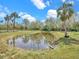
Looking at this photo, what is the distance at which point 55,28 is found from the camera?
12075 cm

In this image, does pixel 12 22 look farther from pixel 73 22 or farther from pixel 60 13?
pixel 60 13

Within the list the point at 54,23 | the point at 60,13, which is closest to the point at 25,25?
the point at 54,23

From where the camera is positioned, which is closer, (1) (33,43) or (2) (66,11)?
(1) (33,43)

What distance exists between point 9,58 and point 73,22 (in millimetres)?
103696

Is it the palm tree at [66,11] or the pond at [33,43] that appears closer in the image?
the pond at [33,43]

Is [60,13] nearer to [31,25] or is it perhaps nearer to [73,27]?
[73,27]

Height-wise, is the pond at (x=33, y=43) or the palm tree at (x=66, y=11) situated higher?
the palm tree at (x=66, y=11)

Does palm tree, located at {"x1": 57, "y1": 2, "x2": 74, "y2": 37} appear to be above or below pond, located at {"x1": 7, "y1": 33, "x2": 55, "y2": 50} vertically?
above

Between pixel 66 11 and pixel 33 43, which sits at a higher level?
pixel 66 11

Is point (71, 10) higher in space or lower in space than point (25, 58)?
higher

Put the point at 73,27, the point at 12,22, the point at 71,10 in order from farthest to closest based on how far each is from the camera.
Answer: the point at 12,22, the point at 73,27, the point at 71,10

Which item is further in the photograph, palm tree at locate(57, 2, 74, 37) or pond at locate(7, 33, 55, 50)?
palm tree at locate(57, 2, 74, 37)

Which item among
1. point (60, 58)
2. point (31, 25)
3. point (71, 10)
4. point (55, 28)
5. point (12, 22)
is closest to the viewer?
point (60, 58)

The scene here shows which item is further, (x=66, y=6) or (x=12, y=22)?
(x=12, y=22)
